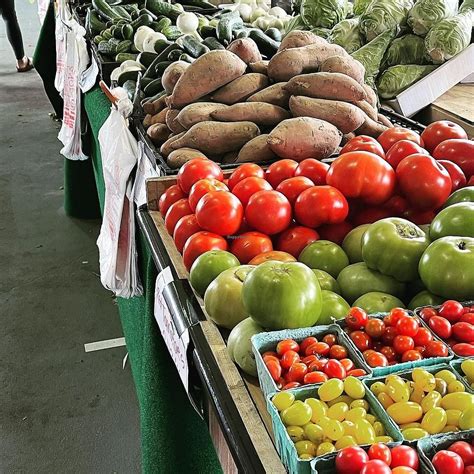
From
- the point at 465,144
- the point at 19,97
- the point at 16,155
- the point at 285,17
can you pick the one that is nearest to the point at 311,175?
the point at 465,144

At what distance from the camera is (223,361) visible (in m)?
0.98

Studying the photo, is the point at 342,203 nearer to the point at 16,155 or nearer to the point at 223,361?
the point at 223,361

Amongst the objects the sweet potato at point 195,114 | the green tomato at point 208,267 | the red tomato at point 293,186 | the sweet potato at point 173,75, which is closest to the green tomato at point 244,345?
the green tomato at point 208,267

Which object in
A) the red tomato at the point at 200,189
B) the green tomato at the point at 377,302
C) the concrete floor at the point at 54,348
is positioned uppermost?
the green tomato at the point at 377,302

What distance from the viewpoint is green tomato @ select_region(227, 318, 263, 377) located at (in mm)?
932

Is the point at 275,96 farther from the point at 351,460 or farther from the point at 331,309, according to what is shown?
the point at 351,460

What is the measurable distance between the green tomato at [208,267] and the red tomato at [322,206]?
0.18 metres

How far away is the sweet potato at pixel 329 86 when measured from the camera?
1.74 m

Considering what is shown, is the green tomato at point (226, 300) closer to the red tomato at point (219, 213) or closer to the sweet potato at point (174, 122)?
the red tomato at point (219, 213)

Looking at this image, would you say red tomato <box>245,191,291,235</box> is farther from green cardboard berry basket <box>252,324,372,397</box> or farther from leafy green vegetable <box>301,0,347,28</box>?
leafy green vegetable <box>301,0,347,28</box>

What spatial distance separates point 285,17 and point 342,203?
241 centimetres

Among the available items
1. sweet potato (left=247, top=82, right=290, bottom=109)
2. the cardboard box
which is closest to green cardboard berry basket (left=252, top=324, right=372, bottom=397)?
sweet potato (left=247, top=82, right=290, bottom=109)

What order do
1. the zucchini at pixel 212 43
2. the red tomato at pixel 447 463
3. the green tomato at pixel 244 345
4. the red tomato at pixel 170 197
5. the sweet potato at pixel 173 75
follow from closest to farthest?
the red tomato at pixel 447 463 → the green tomato at pixel 244 345 → the red tomato at pixel 170 197 → the sweet potato at pixel 173 75 → the zucchini at pixel 212 43

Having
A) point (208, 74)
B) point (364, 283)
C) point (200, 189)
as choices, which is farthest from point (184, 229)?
point (208, 74)
